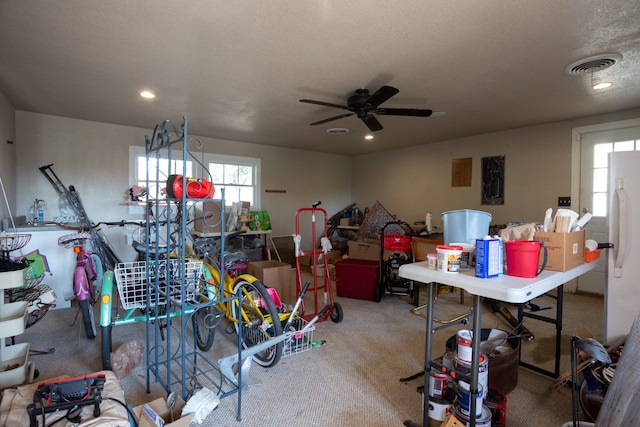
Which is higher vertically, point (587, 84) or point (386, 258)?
point (587, 84)

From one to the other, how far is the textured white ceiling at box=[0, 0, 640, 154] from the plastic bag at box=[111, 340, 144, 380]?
2216 millimetres

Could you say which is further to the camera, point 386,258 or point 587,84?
point 386,258

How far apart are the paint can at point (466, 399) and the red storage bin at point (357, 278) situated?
243 cm

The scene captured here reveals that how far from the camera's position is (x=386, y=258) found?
4.62m

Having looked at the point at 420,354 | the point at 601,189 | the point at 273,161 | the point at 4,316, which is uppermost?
the point at 273,161

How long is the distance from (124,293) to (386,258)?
3.35 metres

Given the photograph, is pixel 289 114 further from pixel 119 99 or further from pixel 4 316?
pixel 4 316

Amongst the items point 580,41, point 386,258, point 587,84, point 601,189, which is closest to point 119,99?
point 386,258

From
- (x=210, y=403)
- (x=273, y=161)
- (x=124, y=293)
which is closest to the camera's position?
(x=210, y=403)

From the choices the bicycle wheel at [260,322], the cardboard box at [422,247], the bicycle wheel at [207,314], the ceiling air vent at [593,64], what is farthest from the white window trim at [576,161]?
the bicycle wheel at [207,314]

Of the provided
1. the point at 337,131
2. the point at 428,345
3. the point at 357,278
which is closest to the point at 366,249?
the point at 357,278

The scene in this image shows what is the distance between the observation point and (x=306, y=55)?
8.11 ft

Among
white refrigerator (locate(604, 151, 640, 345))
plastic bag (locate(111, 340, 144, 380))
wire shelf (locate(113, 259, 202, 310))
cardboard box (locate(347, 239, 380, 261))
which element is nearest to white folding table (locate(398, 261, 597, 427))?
white refrigerator (locate(604, 151, 640, 345))

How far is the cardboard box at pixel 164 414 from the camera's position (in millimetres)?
1510
